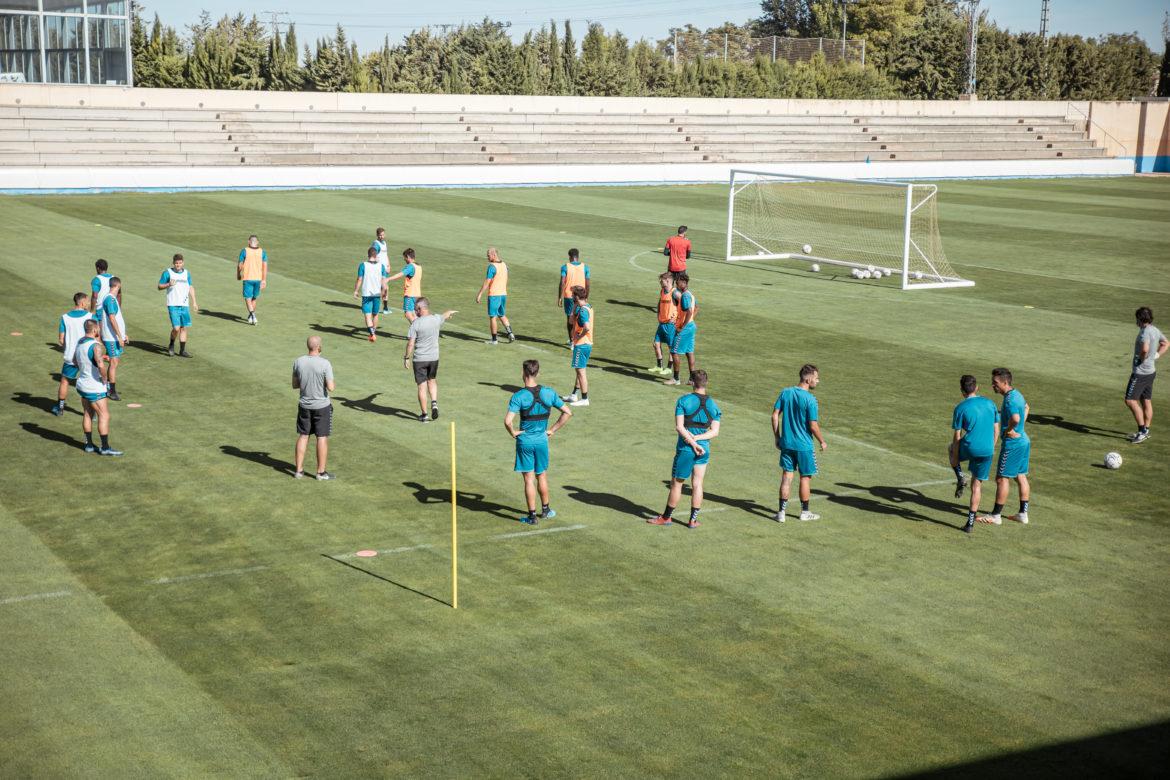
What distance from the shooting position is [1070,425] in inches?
770

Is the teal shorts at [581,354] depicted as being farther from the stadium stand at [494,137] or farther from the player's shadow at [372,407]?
the stadium stand at [494,137]

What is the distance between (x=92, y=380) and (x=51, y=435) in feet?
5.73

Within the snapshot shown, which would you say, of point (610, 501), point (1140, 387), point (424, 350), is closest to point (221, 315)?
point (424, 350)

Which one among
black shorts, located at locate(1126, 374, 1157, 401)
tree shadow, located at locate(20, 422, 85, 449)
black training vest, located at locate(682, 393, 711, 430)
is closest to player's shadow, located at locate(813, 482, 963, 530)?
black training vest, located at locate(682, 393, 711, 430)

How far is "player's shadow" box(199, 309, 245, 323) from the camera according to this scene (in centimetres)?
2606

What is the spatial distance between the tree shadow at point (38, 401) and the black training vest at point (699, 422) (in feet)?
32.2

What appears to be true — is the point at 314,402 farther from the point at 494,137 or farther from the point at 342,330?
the point at 494,137

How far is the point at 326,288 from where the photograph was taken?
98.6ft

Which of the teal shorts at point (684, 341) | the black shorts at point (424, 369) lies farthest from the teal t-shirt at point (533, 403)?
the teal shorts at point (684, 341)

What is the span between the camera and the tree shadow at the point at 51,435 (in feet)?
57.3

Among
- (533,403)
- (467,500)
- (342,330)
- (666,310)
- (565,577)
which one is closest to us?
(565,577)

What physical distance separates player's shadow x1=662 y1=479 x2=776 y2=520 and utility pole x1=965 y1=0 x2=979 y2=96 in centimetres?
7821

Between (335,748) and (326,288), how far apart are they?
21.5 metres

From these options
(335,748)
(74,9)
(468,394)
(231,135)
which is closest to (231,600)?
(335,748)
